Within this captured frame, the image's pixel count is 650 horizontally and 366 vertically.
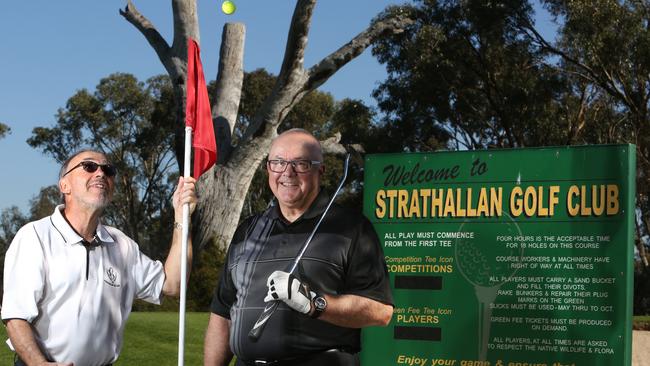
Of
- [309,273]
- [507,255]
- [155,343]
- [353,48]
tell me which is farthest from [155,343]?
[353,48]

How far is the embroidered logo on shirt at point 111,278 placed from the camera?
13.7 ft

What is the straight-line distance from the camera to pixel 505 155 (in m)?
7.50

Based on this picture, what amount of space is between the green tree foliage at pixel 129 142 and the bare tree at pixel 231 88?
17026mm

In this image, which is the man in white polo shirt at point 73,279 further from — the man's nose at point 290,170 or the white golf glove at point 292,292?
the white golf glove at point 292,292

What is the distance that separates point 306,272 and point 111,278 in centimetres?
96

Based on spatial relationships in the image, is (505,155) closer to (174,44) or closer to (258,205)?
(174,44)

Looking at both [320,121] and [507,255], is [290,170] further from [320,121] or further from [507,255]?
[320,121]

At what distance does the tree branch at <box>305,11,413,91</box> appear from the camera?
84.7 ft

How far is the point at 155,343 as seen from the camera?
45.9 ft

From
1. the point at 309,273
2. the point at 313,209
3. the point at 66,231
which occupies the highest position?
the point at 313,209

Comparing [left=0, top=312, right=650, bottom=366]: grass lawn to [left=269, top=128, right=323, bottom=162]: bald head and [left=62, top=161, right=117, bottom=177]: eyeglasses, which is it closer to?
[left=62, top=161, right=117, bottom=177]: eyeglasses

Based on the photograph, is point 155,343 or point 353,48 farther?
point 353,48

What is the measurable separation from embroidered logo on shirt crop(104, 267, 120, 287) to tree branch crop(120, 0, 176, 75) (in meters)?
22.1

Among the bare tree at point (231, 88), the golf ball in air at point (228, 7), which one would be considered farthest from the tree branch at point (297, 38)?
the golf ball in air at point (228, 7)
